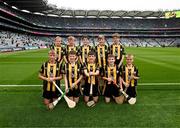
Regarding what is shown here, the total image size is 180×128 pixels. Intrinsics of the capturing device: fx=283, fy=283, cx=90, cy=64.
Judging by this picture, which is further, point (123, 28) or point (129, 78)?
point (123, 28)

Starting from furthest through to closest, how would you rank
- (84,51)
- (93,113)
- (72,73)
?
1. (84,51)
2. (72,73)
3. (93,113)

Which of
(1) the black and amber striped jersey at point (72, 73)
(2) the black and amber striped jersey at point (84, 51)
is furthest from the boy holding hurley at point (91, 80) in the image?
(2) the black and amber striped jersey at point (84, 51)

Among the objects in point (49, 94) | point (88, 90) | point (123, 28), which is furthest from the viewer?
point (123, 28)

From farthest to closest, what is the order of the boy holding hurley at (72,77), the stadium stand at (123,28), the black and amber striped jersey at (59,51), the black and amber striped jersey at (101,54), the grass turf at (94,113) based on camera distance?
the stadium stand at (123,28)
the black and amber striped jersey at (59,51)
the black and amber striped jersey at (101,54)
the boy holding hurley at (72,77)
the grass turf at (94,113)

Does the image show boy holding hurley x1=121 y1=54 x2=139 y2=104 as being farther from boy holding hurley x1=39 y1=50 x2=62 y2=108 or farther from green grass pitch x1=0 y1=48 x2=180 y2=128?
boy holding hurley x1=39 y1=50 x2=62 y2=108

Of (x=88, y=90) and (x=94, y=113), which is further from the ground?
(x=88, y=90)

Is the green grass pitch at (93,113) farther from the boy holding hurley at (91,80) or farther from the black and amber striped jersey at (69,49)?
the black and amber striped jersey at (69,49)

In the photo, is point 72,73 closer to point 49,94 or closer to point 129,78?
point 49,94

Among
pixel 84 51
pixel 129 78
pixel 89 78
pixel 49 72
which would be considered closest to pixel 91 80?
pixel 89 78

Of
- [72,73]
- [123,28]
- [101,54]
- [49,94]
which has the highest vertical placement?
[123,28]

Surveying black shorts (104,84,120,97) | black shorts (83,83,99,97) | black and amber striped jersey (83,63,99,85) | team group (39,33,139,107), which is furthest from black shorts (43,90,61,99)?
black shorts (104,84,120,97)

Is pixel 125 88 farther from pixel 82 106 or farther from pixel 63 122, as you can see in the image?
pixel 63 122

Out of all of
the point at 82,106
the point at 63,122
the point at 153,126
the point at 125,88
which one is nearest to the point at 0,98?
the point at 82,106

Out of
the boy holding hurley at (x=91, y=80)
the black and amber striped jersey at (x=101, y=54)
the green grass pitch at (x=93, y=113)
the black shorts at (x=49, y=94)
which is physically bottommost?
the green grass pitch at (x=93, y=113)
